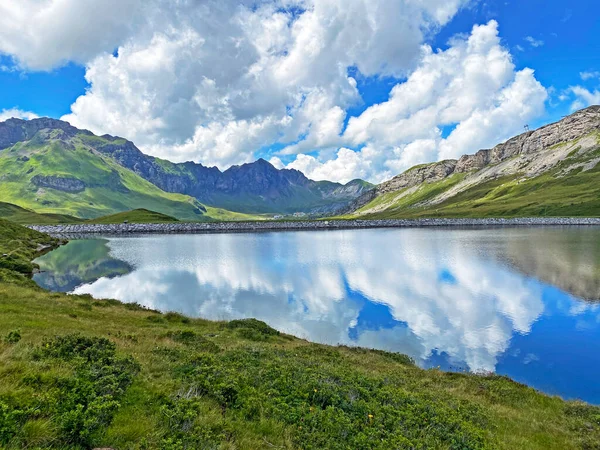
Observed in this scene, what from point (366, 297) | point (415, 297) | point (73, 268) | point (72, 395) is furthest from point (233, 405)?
point (73, 268)

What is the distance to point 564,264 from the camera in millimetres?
69625

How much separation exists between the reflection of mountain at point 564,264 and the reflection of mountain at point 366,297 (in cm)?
477

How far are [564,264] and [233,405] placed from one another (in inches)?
3134

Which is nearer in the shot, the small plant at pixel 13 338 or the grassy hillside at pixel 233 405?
the grassy hillside at pixel 233 405

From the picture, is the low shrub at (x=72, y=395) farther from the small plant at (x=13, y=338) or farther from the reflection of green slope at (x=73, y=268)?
the reflection of green slope at (x=73, y=268)

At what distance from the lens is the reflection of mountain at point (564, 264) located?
53.0m

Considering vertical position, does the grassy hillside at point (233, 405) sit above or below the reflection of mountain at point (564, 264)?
above

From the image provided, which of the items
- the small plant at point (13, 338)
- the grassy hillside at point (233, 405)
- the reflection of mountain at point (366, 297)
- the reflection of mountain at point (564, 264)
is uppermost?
the small plant at point (13, 338)

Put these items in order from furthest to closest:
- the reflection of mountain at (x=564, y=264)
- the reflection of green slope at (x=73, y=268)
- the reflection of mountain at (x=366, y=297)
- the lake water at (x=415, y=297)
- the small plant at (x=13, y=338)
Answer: the reflection of green slope at (x=73, y=268) < the reflection of mountain at (x=564, y=264) < the reflection of mountain at (x=366, y=297) < the lake water at (x=415, y=297) < the small plant at (x=13, y=338)

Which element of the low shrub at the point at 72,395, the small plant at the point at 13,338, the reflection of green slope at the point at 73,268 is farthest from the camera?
the reflection of green slope at the point at 73,268

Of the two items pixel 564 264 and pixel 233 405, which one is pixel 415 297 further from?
pixel 233 405

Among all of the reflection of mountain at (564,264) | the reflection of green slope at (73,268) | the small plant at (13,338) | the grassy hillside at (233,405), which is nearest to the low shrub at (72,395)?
the grassy hillside at (233,405)

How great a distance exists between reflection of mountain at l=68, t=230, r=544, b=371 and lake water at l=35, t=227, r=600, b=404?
0.56 ft

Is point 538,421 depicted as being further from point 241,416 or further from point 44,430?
point 44,430
